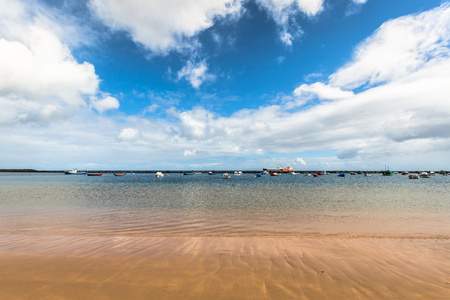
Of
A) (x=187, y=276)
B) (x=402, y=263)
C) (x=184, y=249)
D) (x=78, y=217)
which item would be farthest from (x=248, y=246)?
(x=78, y=217)

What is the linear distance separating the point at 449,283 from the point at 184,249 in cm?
862

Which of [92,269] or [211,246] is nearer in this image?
[92,269]

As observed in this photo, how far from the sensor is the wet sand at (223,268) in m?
5.42

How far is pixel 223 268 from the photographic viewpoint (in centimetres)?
687

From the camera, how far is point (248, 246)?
9.36m

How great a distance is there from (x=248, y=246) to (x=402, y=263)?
18.4ft

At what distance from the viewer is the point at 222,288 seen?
18.4ft

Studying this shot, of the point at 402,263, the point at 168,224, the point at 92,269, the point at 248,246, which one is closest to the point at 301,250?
the point at 248,246

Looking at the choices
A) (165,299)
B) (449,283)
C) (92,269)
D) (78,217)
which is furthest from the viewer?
(78,217)

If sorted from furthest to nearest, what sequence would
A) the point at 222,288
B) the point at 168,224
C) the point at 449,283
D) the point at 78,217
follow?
1. the point at 78,217
2. the point at 168,224
3. the point at 449,283
4. the point at 222,288

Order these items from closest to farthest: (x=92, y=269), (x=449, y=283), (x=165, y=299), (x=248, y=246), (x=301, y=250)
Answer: (x=165, y=299) → (x=449, y=283) → (x=92, y=269) → (x=301, y=250) → (x=248, y=246)

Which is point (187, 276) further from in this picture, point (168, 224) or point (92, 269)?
point (168, 224)

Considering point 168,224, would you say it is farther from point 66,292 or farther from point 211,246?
point 66,292

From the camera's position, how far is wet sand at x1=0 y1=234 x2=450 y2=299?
5422mm
